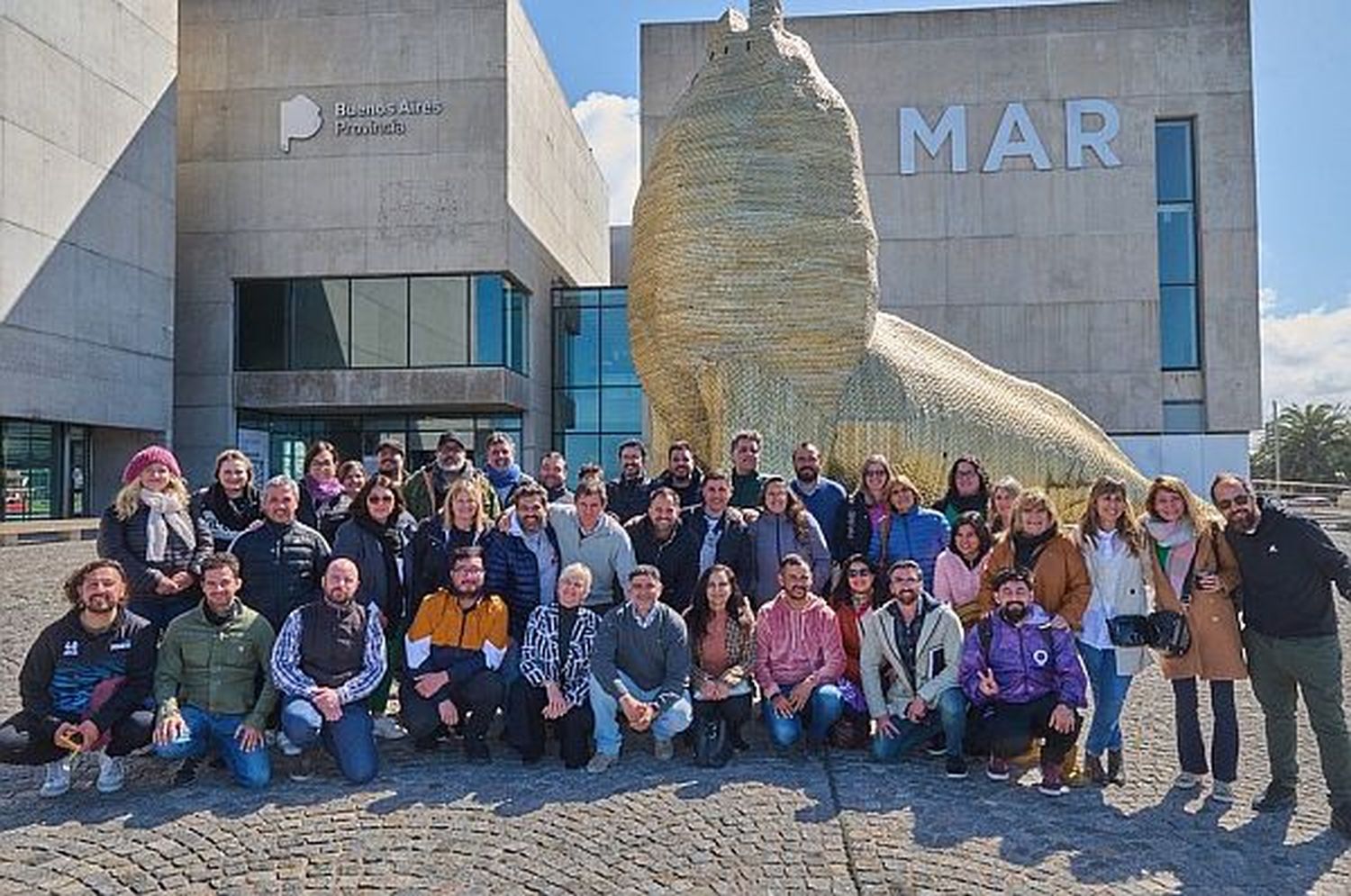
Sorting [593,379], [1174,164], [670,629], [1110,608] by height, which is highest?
[1174,164]

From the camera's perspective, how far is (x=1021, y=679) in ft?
16.4

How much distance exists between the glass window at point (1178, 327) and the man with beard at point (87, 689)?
988 inches

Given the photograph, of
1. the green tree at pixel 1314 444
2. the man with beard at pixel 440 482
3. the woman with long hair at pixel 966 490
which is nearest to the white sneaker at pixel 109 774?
the man with beard at pixel 440 482

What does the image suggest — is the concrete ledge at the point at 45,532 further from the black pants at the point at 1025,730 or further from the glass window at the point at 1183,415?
the glass window at the point at 1183,415

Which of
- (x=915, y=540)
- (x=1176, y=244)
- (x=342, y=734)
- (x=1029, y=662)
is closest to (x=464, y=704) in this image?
(x=342, y=734)

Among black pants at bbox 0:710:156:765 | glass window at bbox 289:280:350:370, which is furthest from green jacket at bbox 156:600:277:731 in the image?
glass window at bbox 289:280:350:370

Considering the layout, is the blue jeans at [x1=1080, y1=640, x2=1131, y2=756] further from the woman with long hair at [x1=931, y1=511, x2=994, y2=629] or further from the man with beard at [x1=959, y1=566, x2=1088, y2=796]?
the woman with long hair at [x1=931, y1=511, x2=994, y2=629]

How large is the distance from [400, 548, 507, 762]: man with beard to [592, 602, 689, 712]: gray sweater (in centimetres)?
56

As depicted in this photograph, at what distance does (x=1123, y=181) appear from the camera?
24844 mm

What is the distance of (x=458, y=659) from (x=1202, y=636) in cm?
360

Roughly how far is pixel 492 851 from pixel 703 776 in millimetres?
1264

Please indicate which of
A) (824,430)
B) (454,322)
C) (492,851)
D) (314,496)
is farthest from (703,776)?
(454,322)

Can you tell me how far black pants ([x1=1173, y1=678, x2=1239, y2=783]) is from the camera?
4691 millimetres

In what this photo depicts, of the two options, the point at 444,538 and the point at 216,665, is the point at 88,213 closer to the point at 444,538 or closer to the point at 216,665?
the point at 444,538
